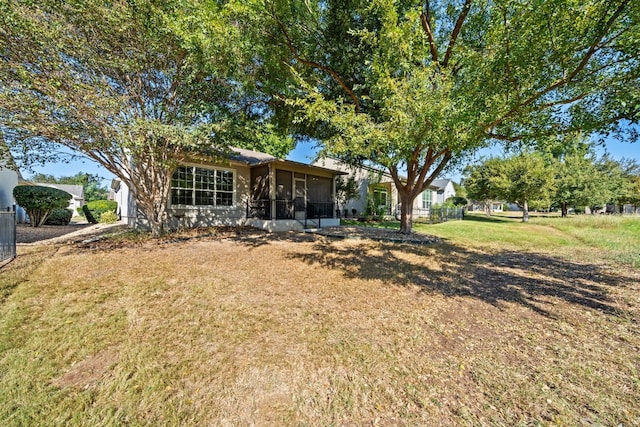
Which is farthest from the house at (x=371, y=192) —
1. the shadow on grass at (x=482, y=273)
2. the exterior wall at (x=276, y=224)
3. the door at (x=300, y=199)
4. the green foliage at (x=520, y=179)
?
the shadow on grass at (x=482, y=273)

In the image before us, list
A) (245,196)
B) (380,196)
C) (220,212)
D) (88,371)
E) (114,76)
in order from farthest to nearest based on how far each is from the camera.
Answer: (380,196) → (245,196) → (220,212) → (114,76) → (88,371)

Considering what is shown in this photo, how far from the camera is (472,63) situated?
17.2 feet

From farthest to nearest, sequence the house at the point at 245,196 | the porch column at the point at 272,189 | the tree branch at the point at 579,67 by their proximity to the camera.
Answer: the porch column at the point at 272,189, the house at the point at 245,196, the tree branch at the point at 579,67

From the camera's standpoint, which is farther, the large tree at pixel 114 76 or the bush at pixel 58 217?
the bush at pixel 58 217

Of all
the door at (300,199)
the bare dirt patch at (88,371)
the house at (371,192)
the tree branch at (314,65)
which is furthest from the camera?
the house at (371,192)

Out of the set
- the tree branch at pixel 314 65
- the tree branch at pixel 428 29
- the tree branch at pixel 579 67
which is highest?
the tree branch at pixel 428 29

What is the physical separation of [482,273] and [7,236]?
10.4 metres

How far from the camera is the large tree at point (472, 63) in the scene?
4105 millimetres

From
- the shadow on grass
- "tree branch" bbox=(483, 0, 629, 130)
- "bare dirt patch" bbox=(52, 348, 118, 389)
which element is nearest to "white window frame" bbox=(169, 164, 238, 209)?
the shadow on grass

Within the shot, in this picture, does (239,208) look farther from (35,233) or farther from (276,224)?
(35,233)

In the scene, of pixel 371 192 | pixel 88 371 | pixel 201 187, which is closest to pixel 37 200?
pixel 201 187

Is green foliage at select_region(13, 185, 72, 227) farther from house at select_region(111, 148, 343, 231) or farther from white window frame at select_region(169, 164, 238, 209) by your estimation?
white window frame at select_region(169, 164, 238, 209)

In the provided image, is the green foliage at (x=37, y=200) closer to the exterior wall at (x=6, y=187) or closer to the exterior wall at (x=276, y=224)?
the exterior wall at (x=6, y=187)

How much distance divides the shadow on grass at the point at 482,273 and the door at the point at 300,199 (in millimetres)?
5573
